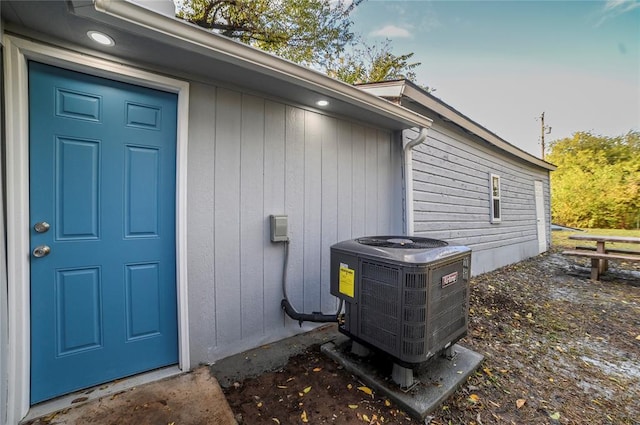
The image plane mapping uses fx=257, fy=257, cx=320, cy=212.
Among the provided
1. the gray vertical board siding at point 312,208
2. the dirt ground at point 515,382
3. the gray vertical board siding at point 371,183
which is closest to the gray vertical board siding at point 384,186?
the gray vertical board siding at point 371,183

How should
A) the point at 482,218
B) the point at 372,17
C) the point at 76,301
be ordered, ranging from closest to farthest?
the point at 76,301, the point at 482,218, the point at 372,17

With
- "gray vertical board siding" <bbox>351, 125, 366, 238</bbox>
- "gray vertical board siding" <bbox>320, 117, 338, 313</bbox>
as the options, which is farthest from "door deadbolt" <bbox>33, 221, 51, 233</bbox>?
"gray vertical board siding" <bbox>351, 125, 366, 238</bbox>

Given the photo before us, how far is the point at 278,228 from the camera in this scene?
7.91ft

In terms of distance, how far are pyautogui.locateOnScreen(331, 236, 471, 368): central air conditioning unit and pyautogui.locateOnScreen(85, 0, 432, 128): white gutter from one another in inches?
54.4

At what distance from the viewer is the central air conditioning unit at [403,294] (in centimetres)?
169

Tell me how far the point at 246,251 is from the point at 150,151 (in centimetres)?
108

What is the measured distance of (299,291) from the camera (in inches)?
104

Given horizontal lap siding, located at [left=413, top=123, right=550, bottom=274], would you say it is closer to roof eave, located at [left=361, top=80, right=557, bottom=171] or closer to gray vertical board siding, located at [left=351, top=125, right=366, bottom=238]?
roof eave, located at [left=361, top=80, right=557, bottom=171]

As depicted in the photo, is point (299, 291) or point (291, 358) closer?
point (291, 358)

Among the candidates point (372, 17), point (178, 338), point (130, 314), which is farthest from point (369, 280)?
point (372, 17)

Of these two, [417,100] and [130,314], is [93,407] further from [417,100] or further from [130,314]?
[417,100]

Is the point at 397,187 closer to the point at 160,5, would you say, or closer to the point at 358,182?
the point at 358,182

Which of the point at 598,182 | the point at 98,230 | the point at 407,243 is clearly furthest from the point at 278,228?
the point at 598,182

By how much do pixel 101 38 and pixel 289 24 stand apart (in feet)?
19.3
